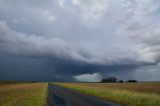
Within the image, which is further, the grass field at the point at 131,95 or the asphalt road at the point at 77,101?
the asphalt road at the point at 77,101

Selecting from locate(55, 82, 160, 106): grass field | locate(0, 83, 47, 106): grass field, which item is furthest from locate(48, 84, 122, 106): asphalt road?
locate(55, 82, 160, 106): grass field

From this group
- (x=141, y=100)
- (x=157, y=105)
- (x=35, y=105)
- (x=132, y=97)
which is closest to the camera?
(x=157, y=105)

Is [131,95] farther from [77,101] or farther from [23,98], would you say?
[23,98]

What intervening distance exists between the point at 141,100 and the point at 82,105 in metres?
7.46

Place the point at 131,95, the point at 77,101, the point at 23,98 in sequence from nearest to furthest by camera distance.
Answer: the point at 77,101 → the point at 131,95 → the point at 23,98

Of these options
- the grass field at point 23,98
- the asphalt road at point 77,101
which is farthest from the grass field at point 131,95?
the grass field at point 23,98

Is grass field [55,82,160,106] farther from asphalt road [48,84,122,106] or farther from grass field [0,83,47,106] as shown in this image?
grass field [0,83,47,106]

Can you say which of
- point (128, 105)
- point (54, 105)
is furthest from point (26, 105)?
point (128, 105)

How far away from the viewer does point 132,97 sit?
1171 inches

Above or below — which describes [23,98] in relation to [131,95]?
below

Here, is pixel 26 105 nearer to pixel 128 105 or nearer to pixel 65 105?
pixel 65 105

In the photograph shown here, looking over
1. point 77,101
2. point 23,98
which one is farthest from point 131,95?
point 23,98

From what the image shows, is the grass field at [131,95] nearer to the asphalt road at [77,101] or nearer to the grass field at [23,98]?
the asphalt road at [77,101]

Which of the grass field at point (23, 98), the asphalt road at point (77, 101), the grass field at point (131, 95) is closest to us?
the grass field at point (131, 95)
